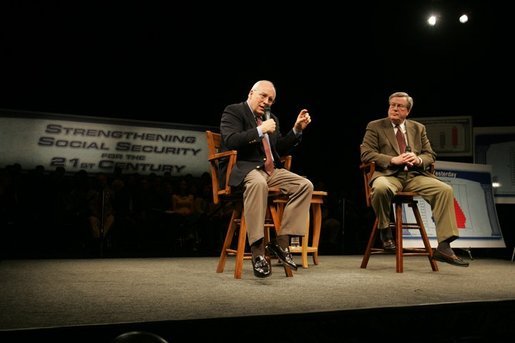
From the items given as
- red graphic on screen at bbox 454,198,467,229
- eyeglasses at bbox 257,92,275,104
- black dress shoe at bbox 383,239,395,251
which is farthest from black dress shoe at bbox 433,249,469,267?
red graphic on screen at bbox 454,198,467,229

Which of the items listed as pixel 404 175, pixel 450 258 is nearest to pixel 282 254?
pixel 450 258

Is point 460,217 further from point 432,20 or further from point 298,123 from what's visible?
point 432,20

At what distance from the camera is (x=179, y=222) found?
663cm

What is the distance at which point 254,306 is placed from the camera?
6.46 feet

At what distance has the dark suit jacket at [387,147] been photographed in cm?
354

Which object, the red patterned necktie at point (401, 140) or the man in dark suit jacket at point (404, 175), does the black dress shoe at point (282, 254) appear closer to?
the man in dark suit jacket at point (404, 175)

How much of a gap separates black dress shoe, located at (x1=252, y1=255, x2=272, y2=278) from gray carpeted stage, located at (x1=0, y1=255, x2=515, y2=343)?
59 millimetres

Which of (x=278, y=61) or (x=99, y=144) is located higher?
(x=278, y=61)

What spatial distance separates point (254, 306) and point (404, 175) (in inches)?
78.2

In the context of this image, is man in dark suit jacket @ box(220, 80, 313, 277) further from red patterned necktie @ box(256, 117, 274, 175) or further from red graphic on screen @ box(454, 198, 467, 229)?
red graphic on screen @ box(454, 198, 467, 229)

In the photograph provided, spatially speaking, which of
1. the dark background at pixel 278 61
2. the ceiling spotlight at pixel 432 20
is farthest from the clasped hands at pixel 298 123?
the ceiling spotlight at pixel 432 20

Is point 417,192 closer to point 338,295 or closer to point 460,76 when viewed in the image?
point 338,295

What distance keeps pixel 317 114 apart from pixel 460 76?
2312mm

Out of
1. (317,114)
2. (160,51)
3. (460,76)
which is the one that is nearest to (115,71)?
(160,51)
